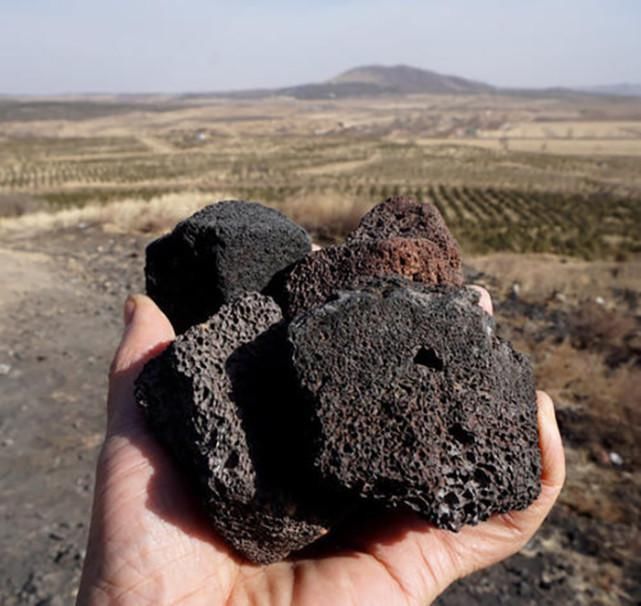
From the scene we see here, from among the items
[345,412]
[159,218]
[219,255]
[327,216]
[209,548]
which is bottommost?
[327,216]

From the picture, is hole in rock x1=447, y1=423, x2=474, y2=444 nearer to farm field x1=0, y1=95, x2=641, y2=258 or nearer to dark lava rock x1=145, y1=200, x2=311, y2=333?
dark lava rock x1=145, y1=200, x2=311, y2=333

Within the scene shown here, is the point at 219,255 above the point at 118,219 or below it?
above

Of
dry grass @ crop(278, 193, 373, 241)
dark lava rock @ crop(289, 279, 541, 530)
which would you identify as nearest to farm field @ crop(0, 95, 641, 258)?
dry grass @ crop(278, 193, 373, 241)

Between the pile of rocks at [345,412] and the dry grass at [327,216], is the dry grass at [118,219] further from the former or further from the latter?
the pile of rocks at [345,412]

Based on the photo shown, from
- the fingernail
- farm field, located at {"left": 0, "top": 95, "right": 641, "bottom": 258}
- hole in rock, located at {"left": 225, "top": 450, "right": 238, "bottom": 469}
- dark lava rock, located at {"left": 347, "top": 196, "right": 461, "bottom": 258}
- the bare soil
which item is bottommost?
farm field, located at {"left": 0, "top": 95, "right": 641, "bottom": 258}

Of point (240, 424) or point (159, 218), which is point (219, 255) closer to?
point (240, 424)

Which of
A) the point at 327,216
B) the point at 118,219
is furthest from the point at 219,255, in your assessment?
the point at 118,219

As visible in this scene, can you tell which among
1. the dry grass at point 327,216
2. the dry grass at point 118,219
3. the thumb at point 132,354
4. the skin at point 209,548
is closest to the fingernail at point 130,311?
the thumb at point 132,354
